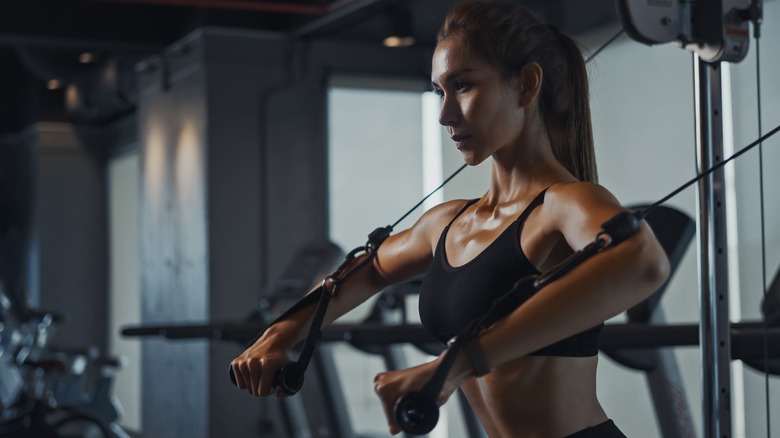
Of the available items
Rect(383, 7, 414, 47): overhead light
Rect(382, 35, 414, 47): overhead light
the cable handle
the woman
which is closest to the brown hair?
the woman

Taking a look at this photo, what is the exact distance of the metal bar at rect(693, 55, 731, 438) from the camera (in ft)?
6.00

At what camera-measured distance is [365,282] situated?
1555mm

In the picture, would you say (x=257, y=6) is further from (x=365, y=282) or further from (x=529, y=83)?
(x=529, y=83)

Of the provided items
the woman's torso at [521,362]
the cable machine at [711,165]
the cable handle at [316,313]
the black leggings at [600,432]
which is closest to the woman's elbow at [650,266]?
the woman's torso at [521,362]

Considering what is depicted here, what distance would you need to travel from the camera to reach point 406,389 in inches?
41.0

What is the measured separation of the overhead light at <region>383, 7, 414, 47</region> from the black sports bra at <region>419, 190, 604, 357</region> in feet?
15.8

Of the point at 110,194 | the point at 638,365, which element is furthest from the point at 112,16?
the point at 638,365

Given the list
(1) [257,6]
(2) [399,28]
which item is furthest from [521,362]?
(1) [257,6]

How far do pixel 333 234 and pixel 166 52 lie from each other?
5.44 ft

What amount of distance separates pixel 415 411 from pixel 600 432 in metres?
0.42

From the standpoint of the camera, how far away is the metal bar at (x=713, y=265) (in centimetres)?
183

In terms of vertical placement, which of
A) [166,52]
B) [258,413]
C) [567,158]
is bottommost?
[258,413]

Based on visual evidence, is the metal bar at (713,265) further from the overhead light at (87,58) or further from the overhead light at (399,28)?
the overhead light at (87,58)

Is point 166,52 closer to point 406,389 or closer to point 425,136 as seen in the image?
point 425,136
